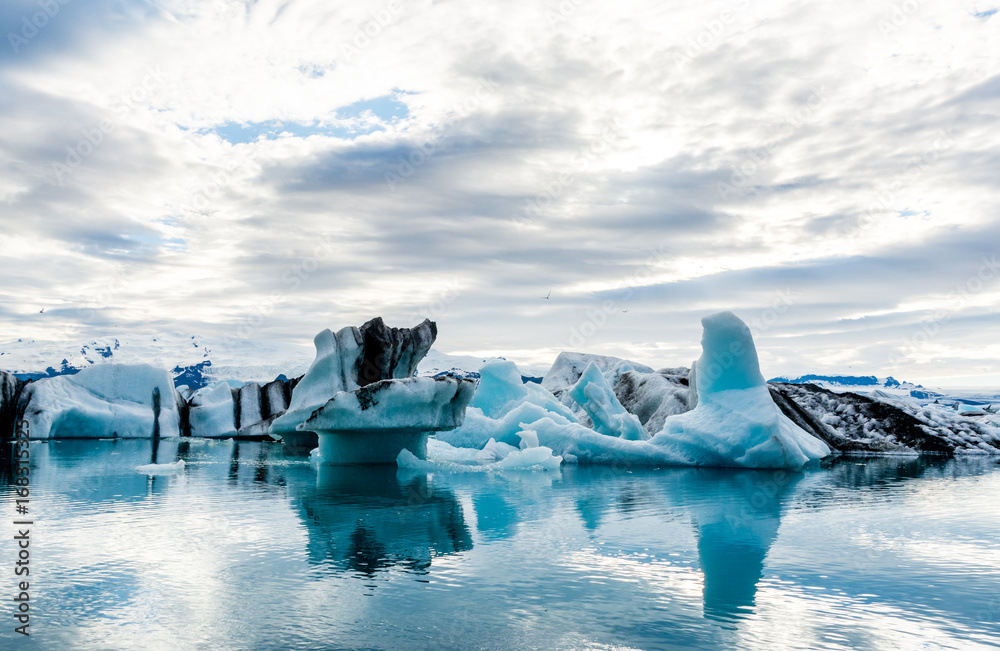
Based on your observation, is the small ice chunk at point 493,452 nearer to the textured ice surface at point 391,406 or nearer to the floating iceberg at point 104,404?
the textured ice surface at point 391,406

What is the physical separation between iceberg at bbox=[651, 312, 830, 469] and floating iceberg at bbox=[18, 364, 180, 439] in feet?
61.9

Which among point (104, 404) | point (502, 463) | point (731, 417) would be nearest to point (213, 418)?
point (104, 404)

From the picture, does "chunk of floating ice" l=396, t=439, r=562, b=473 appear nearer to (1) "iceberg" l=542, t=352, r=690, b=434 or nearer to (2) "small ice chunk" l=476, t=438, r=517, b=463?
(2) "small ice chunk" l=476, t=438, r=517, b=463

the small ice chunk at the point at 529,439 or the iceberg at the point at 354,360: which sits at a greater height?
the iceberg at the point at 354,360

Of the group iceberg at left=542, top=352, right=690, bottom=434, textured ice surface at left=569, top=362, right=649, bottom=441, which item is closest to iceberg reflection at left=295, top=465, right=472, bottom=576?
textured ice surface at left=569, top=362, right=649, bottom=441

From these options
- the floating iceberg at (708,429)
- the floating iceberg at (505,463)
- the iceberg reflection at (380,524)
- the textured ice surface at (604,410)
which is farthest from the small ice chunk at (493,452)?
the iceberg reflection at (380,524)

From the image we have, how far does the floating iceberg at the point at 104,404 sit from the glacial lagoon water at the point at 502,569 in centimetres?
1608

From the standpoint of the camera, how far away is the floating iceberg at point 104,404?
928 inches

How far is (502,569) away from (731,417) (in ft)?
31.1

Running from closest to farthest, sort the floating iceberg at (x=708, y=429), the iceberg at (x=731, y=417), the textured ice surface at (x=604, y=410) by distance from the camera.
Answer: the iceberg at (x=731, y=417)
the floating iceberg at (x=708, y=429)
the textured ice surface at (x=604, y=410)

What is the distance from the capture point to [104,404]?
25.9 metres

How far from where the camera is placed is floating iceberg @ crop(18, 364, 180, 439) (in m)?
23.6

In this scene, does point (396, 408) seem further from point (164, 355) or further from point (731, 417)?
point (164, 355)

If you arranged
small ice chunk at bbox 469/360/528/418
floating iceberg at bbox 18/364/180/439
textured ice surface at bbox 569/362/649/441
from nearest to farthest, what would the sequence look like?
1. textured ice surface at bbox 569/362/649/441
2. small ice chunk at bbox 469/360/528/418
3. floating iceberg at bbox 18/364/180/439
